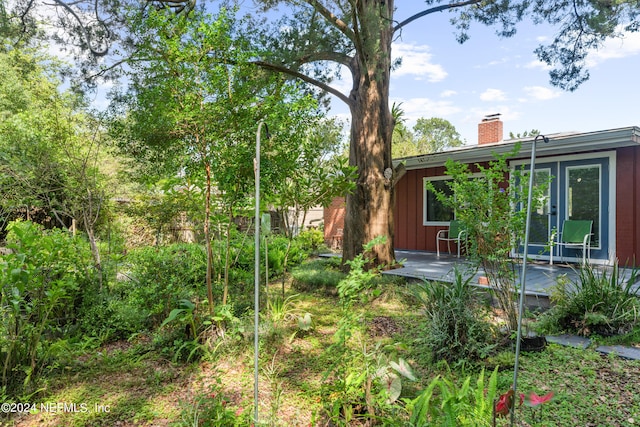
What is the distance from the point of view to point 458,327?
9.59 feet

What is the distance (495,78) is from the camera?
49.5ft

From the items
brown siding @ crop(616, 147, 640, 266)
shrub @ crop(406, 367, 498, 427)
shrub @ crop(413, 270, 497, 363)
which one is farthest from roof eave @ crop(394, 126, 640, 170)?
shrub @ crop(406, 367, 498, 427)

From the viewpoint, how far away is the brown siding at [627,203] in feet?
21.1

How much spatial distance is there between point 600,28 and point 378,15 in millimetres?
3641

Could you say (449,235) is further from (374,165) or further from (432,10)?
(432,10)

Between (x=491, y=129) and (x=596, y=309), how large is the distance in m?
8.83

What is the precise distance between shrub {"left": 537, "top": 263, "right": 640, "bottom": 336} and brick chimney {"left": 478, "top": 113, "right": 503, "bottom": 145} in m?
8.37

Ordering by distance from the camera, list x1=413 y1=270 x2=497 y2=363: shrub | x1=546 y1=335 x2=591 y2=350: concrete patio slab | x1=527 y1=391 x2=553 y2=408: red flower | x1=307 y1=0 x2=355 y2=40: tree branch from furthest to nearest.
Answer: x1=307 y1=0 x2=355 y2=40: tree branch → x1=546 y1=335 x2=591 y2=350: concrete patio slab → x1=413 y1=270 x2=497 y2=363: shrub → x1=527 y1=391 x2=553 y2=408: red flower

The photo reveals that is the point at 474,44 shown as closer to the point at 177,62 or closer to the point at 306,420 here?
the point at 177,62

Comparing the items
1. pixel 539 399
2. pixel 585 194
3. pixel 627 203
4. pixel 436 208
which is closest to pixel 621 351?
pixel 539 399

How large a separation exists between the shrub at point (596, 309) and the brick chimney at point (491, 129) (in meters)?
8.37

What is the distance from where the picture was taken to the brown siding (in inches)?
253

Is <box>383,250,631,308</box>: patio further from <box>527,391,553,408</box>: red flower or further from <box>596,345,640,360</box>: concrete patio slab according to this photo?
<box>527,391,553,408</box>: red flower

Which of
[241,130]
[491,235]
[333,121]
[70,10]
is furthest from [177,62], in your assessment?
[333,121]
